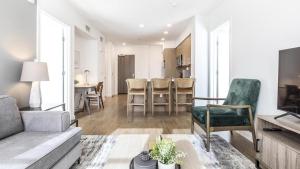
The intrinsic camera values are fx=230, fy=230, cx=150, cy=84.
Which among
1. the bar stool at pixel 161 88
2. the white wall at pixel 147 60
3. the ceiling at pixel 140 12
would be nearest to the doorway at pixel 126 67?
the white wall at pixel 147 60

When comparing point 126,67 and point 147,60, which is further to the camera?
point 126,67

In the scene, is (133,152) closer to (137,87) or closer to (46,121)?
(46,121)

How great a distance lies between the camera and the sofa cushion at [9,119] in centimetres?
236

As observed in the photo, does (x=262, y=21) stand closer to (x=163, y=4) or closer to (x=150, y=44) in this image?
(x=163, y=4)

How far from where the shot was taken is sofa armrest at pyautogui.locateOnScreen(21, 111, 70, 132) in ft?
8.51

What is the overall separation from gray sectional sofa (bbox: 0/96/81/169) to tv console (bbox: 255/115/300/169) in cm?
208

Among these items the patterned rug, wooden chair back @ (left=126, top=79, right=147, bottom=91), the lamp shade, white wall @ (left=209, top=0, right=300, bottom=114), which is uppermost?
white wall @ (left=209, top=0, right=300, bottom=114)

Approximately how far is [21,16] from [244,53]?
3.64 metres

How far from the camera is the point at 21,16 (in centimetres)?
334

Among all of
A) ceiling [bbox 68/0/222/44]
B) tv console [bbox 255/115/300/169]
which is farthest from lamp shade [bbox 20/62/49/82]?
tv console [bbox 255/115/300/169]

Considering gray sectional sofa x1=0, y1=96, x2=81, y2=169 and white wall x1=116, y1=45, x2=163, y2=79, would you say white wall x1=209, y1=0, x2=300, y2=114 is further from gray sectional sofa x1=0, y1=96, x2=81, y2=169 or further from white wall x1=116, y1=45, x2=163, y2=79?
white wall x1=116, y1=45, x2=163, y2=79

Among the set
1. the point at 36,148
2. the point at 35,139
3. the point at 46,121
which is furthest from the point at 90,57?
the point at 36,148

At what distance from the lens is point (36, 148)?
2002 mm

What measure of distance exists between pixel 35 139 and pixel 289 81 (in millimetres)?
2634
